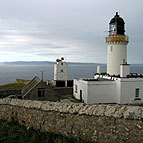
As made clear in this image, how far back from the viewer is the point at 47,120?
6852mm

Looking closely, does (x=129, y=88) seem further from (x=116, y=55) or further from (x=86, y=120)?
(x=86, y=120)

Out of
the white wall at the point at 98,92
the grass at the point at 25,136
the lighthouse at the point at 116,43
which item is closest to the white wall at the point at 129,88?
the white wall at the point at 98,92

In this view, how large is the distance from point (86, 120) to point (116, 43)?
1607cm

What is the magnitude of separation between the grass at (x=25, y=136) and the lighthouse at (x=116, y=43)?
619 inches

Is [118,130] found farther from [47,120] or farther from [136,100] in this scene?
[136,100]

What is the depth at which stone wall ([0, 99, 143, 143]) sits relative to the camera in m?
5.29

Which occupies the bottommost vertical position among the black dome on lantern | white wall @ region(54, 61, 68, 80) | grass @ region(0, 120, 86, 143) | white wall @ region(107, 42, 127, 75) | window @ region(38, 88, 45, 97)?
grass @ region(0, 120, 86, 143)

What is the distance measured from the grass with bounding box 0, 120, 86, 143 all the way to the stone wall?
0.23m

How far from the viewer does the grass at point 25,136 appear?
611 centimetres

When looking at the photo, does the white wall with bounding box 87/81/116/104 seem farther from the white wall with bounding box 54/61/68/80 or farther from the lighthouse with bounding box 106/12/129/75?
the white wall with bounding box 54/61/68/80

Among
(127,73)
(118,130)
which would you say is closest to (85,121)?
(118,130)

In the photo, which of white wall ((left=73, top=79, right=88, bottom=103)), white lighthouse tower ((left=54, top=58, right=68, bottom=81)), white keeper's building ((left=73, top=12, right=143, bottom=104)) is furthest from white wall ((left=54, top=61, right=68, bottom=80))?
white keeper's building ((left=73, top=12, right=143, bottom=104))

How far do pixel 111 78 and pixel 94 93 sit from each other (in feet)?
9.82

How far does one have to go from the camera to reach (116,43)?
2053 cm
